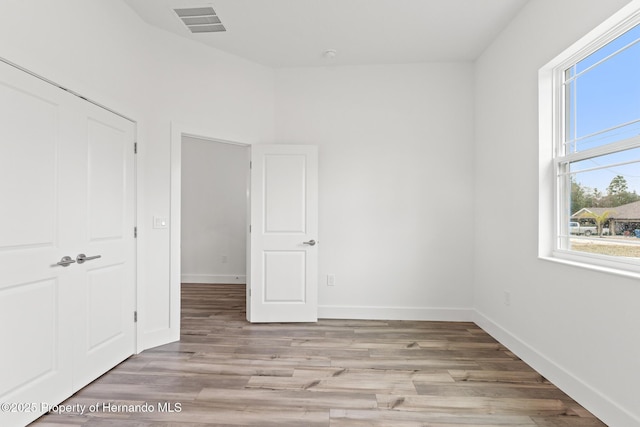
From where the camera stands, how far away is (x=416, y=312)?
3.83m

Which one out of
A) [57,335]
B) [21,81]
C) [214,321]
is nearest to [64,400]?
[57,335]

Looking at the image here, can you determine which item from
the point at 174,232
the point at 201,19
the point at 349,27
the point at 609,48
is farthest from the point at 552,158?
the point at 174,232

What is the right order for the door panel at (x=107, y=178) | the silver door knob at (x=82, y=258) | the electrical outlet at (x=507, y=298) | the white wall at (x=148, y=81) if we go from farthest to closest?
the electrical outlet at (x=507, y=298) < the door panel at (x=107, y=178) < the silver door knob at (x=82, y=258) < the white wall at (x=148, y=81)

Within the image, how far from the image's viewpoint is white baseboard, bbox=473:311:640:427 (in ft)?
5.93

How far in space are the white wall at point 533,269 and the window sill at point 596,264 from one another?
35 mm

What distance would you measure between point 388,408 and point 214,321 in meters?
2.36

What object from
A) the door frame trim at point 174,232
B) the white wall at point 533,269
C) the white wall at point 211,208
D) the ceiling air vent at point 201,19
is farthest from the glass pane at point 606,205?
the white wall at point 211,208

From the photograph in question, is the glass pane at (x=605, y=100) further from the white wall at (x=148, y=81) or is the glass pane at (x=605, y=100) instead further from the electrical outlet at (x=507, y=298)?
the white wall at (x=148, y=81)

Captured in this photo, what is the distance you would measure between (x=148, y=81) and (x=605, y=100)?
3.57 metres

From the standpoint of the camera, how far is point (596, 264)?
6.99 feet

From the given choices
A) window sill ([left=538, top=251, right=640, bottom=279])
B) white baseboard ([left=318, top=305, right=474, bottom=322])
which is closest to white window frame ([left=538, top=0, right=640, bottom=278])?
window sill ([left=538, top=251, right=640, bottom=279])

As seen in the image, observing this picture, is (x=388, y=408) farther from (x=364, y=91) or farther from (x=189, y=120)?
(x=364, y=91)

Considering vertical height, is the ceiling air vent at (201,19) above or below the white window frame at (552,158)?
above

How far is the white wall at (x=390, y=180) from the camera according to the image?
381cm
